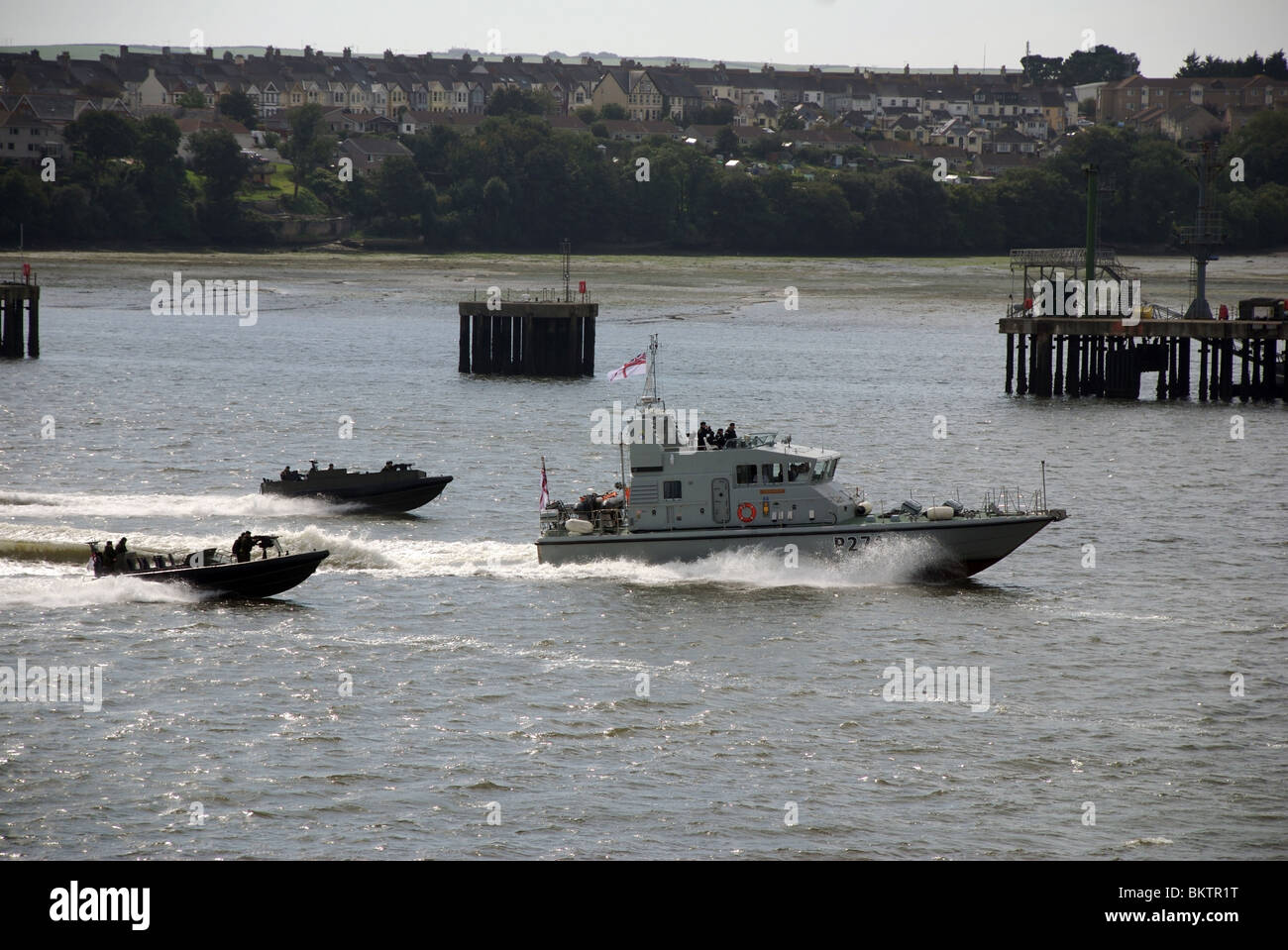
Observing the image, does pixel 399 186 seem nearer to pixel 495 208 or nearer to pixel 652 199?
pixel 495 208

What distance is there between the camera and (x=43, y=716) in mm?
28203

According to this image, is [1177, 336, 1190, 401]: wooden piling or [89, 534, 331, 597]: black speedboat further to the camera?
[1177, 336, 1190, 401]: wooden piling

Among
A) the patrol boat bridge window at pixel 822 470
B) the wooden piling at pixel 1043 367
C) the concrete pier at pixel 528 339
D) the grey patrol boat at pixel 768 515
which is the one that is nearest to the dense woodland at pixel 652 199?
the concrete pier at pixel 528 339

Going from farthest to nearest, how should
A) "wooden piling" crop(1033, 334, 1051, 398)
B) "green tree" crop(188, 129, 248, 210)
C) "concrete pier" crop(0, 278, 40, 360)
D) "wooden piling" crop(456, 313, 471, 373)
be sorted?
"green tree" crop(188, 129, 248, 210), "concrete pier" crop(0, 278, 40, 360), "wooden piling" crop(456, 313, 471, 373), "wooden piling" crop(1033, 334, 1051, 398)

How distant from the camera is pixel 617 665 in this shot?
31844 mm

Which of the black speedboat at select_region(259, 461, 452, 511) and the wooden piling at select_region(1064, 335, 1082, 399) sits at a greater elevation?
the wooden piling at select_region(1064, 335, 1082, 399)

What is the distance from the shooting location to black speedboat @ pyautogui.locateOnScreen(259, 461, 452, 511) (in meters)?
48.0

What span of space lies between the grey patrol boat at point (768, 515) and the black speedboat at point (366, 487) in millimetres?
11479

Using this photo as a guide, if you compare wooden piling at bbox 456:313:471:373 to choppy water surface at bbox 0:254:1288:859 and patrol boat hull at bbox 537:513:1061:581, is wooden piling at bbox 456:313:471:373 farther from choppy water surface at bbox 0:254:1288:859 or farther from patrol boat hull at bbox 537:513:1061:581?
patrol boat hull at bbox 537:513:1061:581

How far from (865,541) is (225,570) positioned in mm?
15344

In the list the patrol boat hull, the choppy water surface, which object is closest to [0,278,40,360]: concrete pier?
the choppy water surface

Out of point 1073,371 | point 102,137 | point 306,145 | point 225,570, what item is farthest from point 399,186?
point 225,570

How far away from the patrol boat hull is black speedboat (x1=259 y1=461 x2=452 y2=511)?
37.0ft
